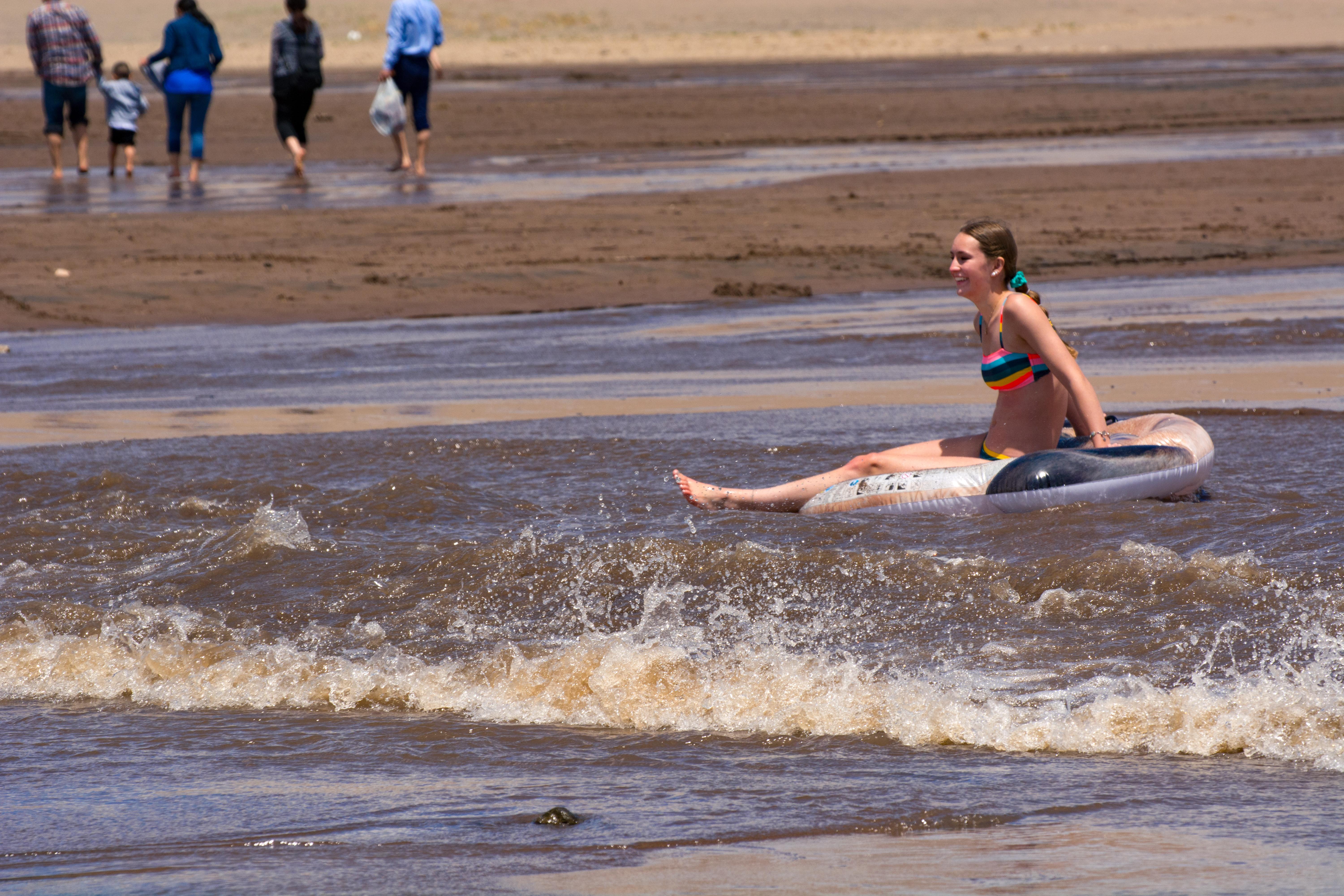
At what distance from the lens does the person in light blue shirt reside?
17.2 m

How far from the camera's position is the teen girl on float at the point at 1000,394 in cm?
613

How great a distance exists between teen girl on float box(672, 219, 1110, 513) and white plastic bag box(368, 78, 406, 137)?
11758 millimetres

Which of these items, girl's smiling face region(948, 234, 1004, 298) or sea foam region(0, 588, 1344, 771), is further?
girl's smiling face region(948, 234, 1004, 298)

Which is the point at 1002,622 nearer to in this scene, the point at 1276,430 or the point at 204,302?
the point at 1276,430

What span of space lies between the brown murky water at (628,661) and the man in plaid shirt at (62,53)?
9907mm

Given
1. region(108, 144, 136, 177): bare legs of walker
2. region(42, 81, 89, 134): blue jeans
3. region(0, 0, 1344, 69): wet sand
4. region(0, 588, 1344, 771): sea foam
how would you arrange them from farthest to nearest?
region(0, 0, 1344, 69): wet sand, region(108, 144, 136, 177): bare legs of walker, region(42, 81, 89, 134): blue jeans, region(0, 588, 1344, 771): sea foam

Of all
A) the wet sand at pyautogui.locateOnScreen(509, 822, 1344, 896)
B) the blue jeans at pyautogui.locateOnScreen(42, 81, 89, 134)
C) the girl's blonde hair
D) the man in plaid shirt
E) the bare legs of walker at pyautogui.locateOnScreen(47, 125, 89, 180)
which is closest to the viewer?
the wet sand at pyautogui.locateOnScreen(509, 822, 1344, 896)

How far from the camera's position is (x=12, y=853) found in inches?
133

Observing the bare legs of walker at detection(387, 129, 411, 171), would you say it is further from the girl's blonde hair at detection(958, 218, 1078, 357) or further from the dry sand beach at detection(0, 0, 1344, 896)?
the girl's blonde hair at detection(958, 218, 1078, 357)

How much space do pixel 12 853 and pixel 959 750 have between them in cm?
215

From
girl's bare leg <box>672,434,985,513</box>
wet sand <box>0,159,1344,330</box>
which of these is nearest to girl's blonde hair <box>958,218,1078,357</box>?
girl's bare leg <box>672,434,985,513</box>

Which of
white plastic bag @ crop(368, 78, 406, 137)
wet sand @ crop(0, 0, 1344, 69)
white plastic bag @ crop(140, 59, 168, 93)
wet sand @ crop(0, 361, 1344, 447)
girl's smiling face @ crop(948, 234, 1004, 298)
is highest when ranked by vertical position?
wet sand @ crop(0, 0, 1344, 69)

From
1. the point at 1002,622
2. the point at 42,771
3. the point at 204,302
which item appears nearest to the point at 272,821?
the point at 42,771

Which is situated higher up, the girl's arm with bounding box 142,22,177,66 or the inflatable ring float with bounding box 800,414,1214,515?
the girl's arm with bounding box 142,22,177,66
